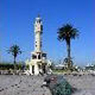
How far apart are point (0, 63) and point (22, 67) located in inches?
451

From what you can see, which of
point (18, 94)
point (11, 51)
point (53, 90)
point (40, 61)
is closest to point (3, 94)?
point (18, 94)

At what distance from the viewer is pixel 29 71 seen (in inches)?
5325

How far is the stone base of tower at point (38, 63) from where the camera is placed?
422ft

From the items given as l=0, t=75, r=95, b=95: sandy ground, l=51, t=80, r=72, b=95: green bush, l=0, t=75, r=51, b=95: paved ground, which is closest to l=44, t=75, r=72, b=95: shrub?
l=51, t=80, r=72, b=95: green bush

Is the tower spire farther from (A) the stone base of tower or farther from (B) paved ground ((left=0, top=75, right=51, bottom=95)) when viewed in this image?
(B) paved ground ((left=0, top=75, right=51, bottom=95))

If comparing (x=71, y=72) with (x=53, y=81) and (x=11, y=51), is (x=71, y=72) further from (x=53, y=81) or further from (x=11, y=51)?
(x=53, y=81)

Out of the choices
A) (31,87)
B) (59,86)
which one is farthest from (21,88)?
(59,86)

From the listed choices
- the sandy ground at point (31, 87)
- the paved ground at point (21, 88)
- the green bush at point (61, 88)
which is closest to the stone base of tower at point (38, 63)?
the sandy ground at point (31, 87)

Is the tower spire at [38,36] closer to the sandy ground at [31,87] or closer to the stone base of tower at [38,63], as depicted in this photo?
the stone base of tower at [38,63]

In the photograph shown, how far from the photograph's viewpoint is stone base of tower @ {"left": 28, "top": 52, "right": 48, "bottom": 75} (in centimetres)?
12875

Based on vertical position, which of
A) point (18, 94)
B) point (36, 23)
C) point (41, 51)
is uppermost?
point (36, 23)

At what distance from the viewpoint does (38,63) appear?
423 ft

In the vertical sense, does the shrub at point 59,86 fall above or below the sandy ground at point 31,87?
above

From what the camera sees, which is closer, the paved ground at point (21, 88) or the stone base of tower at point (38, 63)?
the paved ground at point (21, 88)
